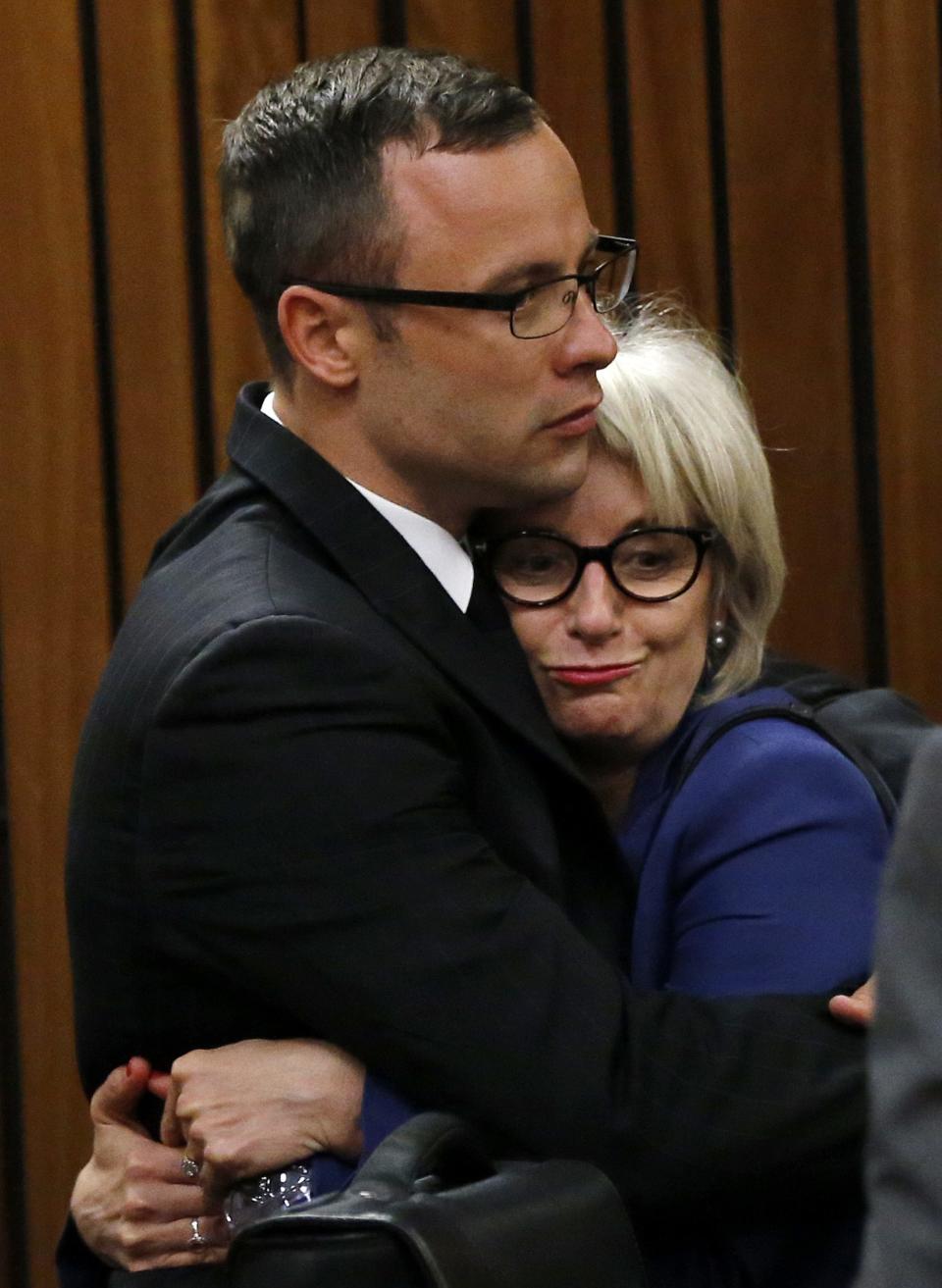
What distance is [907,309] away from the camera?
2.97m

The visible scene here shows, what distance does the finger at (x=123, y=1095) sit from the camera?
1.86 metres

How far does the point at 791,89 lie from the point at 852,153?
127mm

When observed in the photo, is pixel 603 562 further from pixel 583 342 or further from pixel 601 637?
pixel 583 342

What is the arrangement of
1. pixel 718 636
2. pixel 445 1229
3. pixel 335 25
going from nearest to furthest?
1. pixel 445 1229
2. pixel 718 636
3. pixel 335 25

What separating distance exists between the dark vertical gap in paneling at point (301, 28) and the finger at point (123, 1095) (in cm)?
158

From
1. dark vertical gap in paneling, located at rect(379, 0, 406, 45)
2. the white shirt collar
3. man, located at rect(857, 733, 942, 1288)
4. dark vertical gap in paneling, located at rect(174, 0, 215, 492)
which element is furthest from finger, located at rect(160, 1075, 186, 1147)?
dark vertical gap in paneling, located at rect(379, 0, 406, 45)

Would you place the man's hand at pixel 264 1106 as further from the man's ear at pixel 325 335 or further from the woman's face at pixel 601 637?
the man's ear at pixel 325 335

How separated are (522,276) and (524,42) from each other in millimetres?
1112

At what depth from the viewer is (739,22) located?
2951 millimetres

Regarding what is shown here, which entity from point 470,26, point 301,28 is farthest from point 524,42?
point 301,28

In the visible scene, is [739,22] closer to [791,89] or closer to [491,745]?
[791,89]

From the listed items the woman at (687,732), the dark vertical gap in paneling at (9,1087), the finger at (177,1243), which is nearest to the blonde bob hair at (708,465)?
the woman at (687,732)

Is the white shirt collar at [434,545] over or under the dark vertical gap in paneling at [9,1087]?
over

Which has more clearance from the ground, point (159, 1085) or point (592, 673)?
point (592, 673)
